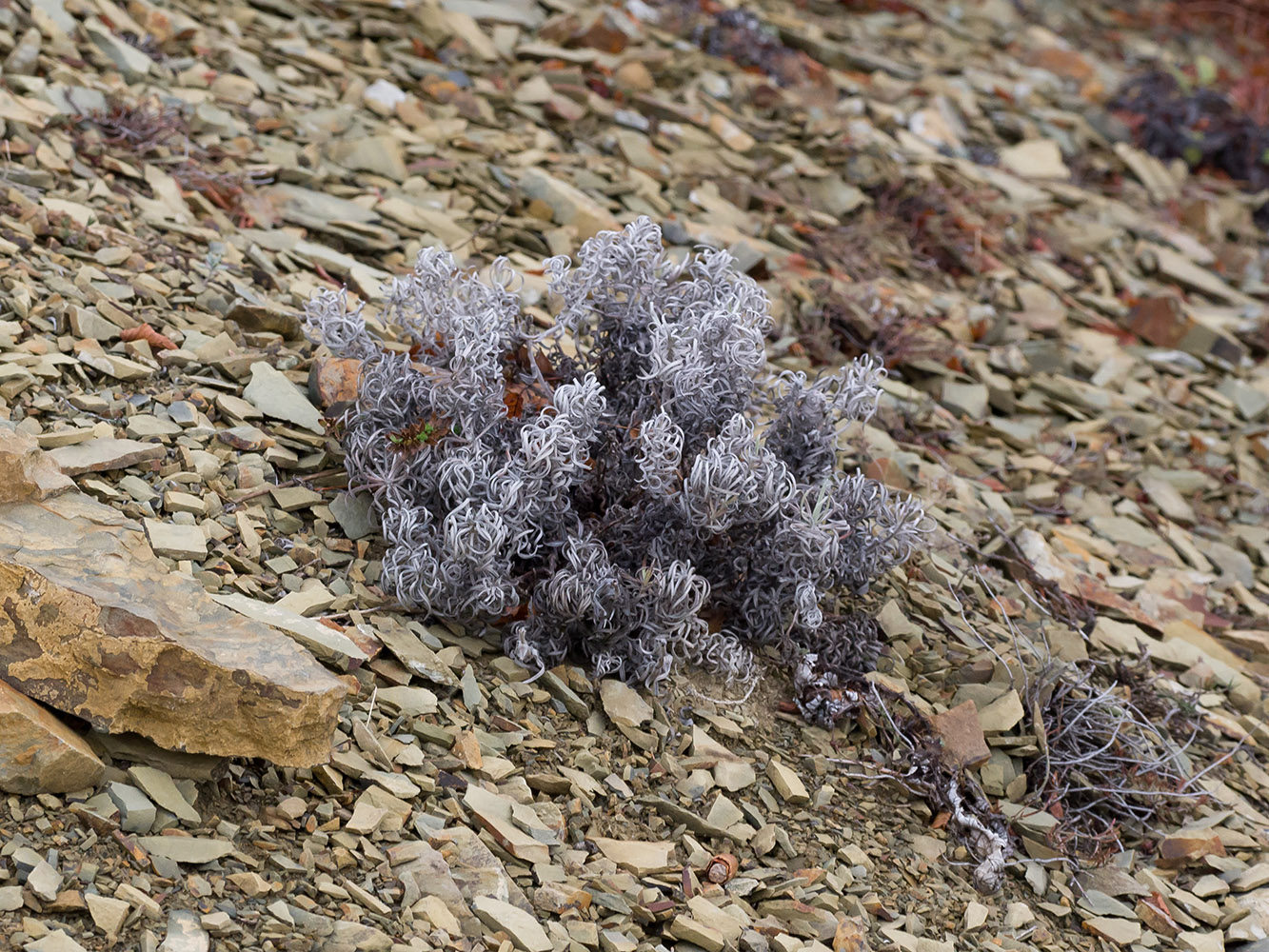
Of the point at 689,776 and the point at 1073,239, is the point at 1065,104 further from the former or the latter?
the point at 689,776

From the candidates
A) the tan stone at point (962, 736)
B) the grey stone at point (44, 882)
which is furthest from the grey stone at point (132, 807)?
the tan stone at point (962, 736)

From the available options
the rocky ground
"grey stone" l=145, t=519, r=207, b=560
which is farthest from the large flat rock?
"grey stone" l=145, t=519, r=207, b=560

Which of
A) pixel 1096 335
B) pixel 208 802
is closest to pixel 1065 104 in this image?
pixel 1096 335

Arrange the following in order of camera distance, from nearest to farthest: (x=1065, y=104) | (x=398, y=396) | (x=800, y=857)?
1. (x=800, y=857)
2. (x=398, y=396)
3. (x=1065, y=104)

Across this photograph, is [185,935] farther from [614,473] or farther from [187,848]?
[614,473]

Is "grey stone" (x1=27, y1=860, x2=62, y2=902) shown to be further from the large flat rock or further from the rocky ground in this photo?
the large flat rock
